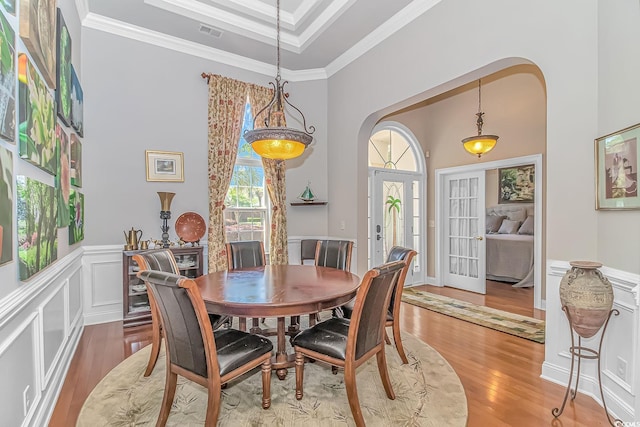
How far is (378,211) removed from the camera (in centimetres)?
556

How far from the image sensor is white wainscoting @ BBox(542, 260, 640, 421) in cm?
203

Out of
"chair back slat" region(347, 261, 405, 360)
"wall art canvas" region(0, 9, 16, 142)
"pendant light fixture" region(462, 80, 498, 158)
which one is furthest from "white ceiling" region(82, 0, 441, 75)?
"chair back slat" region(347, 261, 405, 360)

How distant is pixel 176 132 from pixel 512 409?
4509 millimetres

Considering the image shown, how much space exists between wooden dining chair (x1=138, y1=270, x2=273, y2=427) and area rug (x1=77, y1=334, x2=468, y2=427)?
351 mm

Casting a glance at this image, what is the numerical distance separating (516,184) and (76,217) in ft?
28.1

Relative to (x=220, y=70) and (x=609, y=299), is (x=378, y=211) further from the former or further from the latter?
(x=609, y=299)

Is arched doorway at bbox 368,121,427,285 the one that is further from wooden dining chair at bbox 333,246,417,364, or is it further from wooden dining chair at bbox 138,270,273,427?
wooden dining chair at bbox 138,270,273,427

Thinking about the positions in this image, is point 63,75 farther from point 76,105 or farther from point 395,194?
point 395,194

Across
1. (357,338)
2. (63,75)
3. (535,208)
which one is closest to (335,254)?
(357,338)

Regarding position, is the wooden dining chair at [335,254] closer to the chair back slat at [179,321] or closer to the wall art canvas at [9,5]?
the chair back slat at [179,321]

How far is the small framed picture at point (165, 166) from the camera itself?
4191 millimetres

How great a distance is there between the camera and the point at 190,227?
14.0 ft

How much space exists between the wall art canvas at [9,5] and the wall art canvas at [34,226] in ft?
2.56

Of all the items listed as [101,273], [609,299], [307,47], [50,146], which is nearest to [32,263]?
[50,146]
